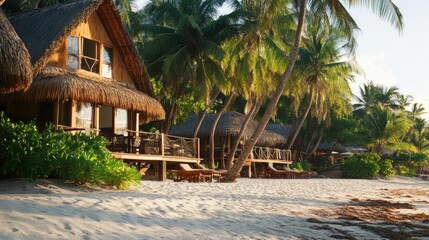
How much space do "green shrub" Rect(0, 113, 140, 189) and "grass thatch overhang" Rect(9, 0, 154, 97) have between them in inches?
153

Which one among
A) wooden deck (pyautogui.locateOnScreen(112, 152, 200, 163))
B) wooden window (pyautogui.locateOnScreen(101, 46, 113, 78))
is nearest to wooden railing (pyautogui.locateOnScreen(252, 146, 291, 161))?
wooden deck (pyautogui.locateOnScreen(112, 152, 200, 163))

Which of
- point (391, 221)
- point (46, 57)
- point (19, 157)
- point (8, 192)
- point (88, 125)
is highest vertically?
point (46, 57)

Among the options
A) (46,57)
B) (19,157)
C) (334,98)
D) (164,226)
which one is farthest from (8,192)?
(334,98)

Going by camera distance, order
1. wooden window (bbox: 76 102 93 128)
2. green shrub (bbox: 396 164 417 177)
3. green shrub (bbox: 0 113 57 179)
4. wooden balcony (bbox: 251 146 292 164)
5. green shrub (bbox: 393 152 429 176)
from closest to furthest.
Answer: green shrub (bbox: 0 113 57 179), wooden window (bbox: 76 102 93 128), wooden balcony (bbox: 251 146 292 164), green shrub (bbox: 396 164 417 177), green shrub (bbox: 393 152 429 176)

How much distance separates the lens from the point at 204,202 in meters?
8.65

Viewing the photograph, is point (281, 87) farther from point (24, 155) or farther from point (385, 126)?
point (385, 126)

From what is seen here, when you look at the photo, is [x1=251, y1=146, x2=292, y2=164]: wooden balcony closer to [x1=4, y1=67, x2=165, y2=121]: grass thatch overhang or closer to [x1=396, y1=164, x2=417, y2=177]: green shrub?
[x1=4, y1=67, x2=165, y2=121]: grass thatch overhang

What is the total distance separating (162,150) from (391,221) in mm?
8723

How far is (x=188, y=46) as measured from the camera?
843 inches

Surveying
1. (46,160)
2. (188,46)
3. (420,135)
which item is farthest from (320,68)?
(420,135)

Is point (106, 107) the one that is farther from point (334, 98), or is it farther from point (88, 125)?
point (334, 98)

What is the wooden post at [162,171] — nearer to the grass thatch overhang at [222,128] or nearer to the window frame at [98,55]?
the window frame at [98,55]

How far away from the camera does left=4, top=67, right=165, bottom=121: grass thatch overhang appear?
12430 mm

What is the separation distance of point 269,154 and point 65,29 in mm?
16330
